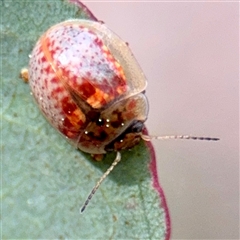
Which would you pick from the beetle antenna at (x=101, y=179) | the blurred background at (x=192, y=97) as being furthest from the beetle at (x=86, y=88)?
the blurred background at (x=192, y=97)

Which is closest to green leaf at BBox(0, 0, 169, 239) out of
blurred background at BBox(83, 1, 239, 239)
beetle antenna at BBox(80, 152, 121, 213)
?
beetle antenna at BBox(80, 152, 121, 213)

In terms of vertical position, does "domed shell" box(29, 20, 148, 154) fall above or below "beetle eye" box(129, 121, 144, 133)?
above

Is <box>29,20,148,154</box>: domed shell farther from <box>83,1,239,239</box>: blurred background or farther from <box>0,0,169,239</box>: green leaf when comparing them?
<box>83,1,239,239</box>: blurred background

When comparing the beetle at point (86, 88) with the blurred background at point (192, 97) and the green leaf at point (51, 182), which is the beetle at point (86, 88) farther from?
the blurred background at point (192, 97)

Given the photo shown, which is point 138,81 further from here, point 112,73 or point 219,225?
point 219,225

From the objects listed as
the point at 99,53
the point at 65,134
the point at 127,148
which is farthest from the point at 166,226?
the point at 99,53

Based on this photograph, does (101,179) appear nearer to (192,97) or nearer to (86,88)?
(86,88)
